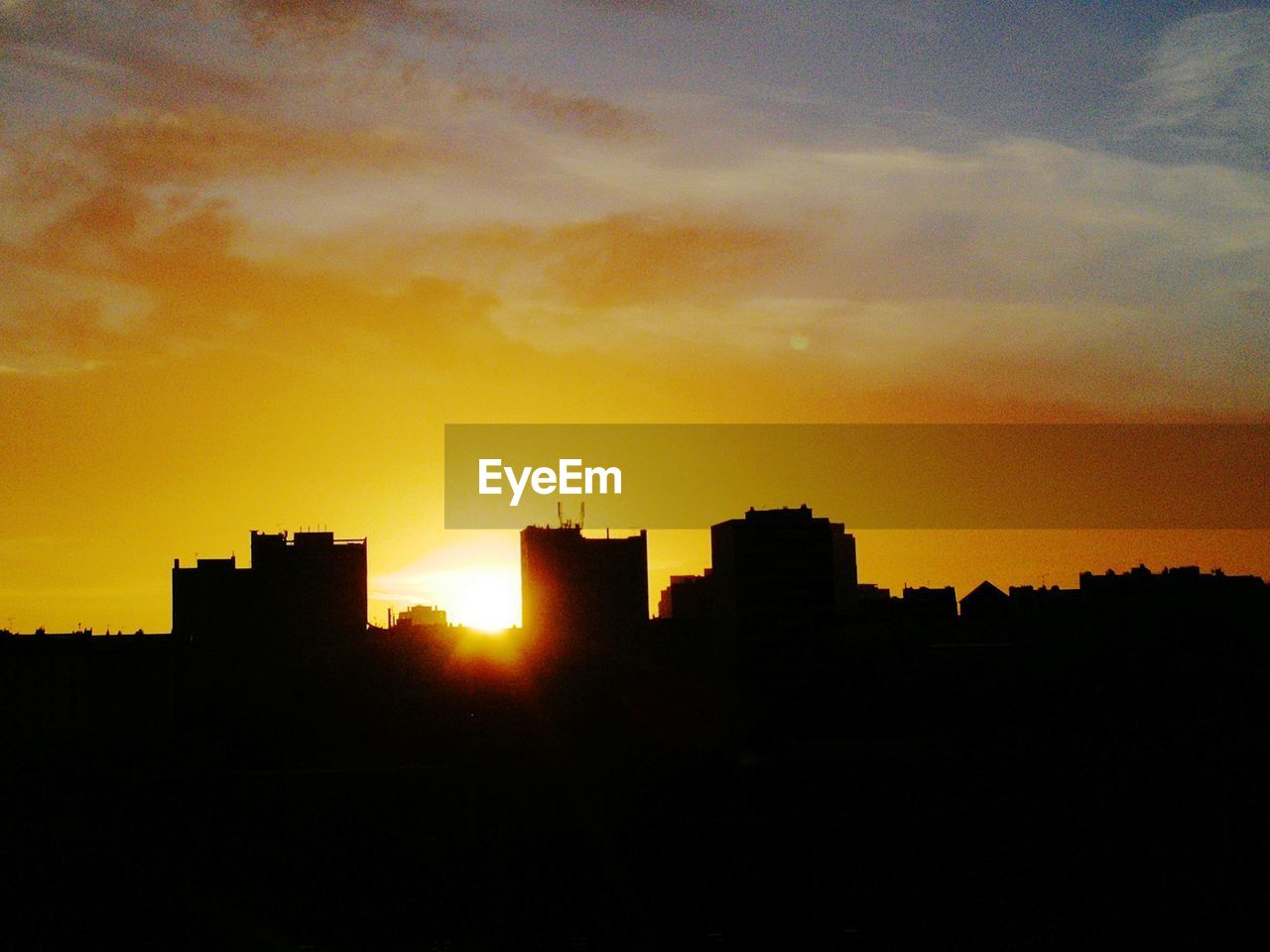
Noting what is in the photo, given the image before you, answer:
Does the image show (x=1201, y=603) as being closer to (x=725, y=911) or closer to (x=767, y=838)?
(x=767, y=838)

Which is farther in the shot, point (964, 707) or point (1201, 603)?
point (1201, 603)

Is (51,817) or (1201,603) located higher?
(1201,603)

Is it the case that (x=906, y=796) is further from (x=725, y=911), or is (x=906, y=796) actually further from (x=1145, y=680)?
(x=1145, y=680)

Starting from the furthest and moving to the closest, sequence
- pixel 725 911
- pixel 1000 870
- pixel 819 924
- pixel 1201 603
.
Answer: pixel 1201 603 < pixel 1000 870 < pixel 725 911 < pixel 819 924

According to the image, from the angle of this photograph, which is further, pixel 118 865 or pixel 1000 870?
pixel 118 865

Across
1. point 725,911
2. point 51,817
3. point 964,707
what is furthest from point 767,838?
point 964,707

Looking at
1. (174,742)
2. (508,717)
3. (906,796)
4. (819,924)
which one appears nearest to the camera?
(819,924)

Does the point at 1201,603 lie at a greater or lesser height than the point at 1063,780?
greater

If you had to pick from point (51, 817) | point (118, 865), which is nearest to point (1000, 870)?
point (118, 865)

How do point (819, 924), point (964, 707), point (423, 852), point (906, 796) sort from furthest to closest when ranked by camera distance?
point (964, 707) → point (906, 796) → point (423, 852) → point (819, 924)
